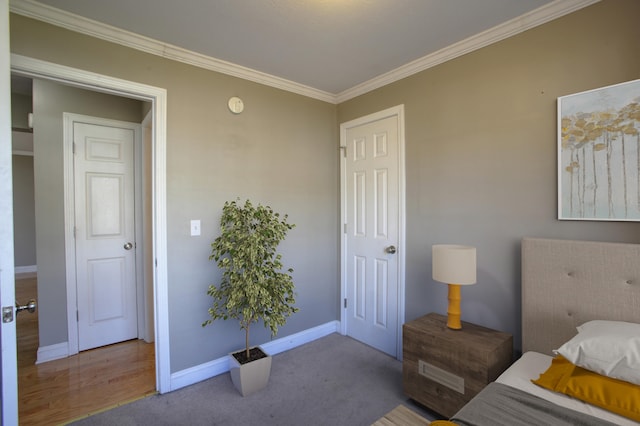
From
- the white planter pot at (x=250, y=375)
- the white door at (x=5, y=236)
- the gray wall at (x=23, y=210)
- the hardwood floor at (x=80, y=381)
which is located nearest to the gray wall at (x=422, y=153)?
the white planter pot at (x=250, y=375)

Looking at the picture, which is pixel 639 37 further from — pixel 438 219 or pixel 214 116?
pixel 214 116

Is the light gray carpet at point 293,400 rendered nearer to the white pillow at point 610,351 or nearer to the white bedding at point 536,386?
the white bedding at point 536,386

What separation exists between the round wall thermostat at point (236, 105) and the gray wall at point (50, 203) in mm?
1562

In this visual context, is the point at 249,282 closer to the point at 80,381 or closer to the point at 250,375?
the point at 250,375

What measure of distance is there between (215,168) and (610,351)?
2.56 meters

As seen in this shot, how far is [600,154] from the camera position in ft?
5.44

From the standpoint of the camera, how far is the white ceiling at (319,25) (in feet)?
5.86

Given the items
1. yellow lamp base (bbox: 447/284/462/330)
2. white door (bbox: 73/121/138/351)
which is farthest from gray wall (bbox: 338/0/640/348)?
white door (bbox: 73/121/138/351)

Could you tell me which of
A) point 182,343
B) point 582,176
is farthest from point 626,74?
point 182,343

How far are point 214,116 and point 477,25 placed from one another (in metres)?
2.02

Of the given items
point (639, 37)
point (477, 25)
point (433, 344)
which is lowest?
point (433, 344)

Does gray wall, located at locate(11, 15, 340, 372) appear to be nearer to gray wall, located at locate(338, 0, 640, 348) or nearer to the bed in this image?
gray wall, located at locate(338, 0, 640, 348)

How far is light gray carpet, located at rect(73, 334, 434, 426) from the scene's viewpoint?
196cm

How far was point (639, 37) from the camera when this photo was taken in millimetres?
1559
